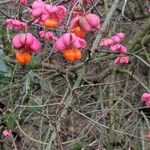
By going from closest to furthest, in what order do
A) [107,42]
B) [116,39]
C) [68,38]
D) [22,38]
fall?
Result: [68,38] → [22,38] → [107,42] → [116,39]

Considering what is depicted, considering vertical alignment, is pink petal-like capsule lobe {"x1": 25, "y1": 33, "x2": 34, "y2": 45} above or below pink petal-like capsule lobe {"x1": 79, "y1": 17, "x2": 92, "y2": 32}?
below

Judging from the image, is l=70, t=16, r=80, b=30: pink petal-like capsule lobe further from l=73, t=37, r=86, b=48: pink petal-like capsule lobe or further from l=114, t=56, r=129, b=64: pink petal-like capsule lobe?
A: l=114, t=56, r=129, b=64: pink petal-like capsule lobe

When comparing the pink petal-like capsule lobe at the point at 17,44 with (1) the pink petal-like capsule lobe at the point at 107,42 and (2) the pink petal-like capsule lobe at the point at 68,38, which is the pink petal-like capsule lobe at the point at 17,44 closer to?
(2) the pink petal-like capsule lobe at the point at 68,38

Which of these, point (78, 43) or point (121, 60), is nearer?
point (78, 43)

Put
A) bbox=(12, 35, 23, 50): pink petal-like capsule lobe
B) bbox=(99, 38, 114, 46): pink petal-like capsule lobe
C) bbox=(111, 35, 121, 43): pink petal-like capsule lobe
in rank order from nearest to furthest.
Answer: bbox=(12, 35, 23, 50): pink petal-like capsule lobe < bbox=(99, 38, 114, 46): pink petal-like capsule lobe < bbox=(111, 35, 121, 43): pink petal-like capsule lobe

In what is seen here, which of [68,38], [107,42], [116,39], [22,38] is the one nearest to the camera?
[68,38]

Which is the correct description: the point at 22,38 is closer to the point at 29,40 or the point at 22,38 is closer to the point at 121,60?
the point at 29,40

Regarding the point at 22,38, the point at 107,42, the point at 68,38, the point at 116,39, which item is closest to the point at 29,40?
the point at 22,38

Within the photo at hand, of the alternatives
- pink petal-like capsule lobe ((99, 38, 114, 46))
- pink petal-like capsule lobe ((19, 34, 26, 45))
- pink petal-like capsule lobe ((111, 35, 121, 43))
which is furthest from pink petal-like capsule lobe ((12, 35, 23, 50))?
pink petal-like capsule lobe ((111, 35, 121, 43))

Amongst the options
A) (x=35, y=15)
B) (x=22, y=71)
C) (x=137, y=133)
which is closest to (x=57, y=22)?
(x=35, y=15)

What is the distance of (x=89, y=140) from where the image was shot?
3.53m

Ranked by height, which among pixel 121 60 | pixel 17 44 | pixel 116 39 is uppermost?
pixel 17 44

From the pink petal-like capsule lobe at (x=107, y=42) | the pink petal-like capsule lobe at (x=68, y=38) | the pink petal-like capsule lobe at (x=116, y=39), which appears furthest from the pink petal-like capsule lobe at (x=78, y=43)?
the pink petal-like capsule lobe at (x=116, y=39)

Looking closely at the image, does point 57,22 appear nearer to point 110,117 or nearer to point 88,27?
point 88,27
